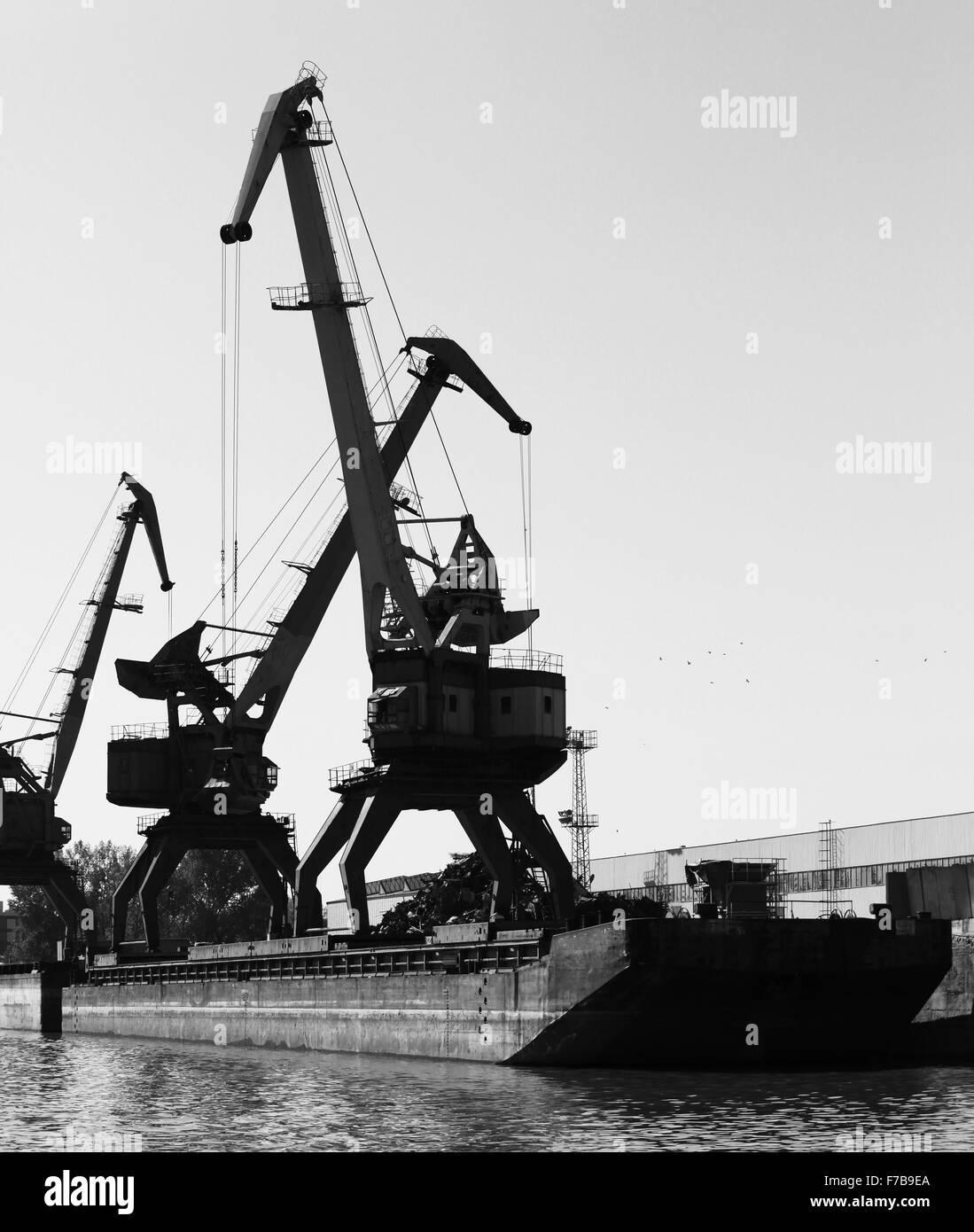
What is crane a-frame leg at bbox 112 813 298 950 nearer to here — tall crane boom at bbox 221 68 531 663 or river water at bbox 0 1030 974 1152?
tall crane boom at bbox 221 68 531 663

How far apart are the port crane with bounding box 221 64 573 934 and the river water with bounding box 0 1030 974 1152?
11510 millimetres

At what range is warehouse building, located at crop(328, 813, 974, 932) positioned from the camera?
7794 cm

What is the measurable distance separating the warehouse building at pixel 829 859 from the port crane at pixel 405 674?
13.6 m

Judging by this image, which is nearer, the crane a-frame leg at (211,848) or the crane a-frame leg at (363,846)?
the crane a-frame leg at (363,846)

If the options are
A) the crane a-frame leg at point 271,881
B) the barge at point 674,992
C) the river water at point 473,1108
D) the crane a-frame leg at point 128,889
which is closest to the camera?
the river water at point 473,1108

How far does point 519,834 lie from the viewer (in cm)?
5925

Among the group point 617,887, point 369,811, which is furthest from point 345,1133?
point 617,887

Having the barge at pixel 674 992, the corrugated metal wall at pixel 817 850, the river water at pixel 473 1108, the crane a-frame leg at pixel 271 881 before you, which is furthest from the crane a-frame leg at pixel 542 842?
the crane a-frame leg at pixel 271 881

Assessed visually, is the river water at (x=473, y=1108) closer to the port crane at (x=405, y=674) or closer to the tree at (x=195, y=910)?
the port crane at (x=405, y=674)

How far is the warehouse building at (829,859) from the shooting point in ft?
256

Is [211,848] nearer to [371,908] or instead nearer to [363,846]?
[363,846]
